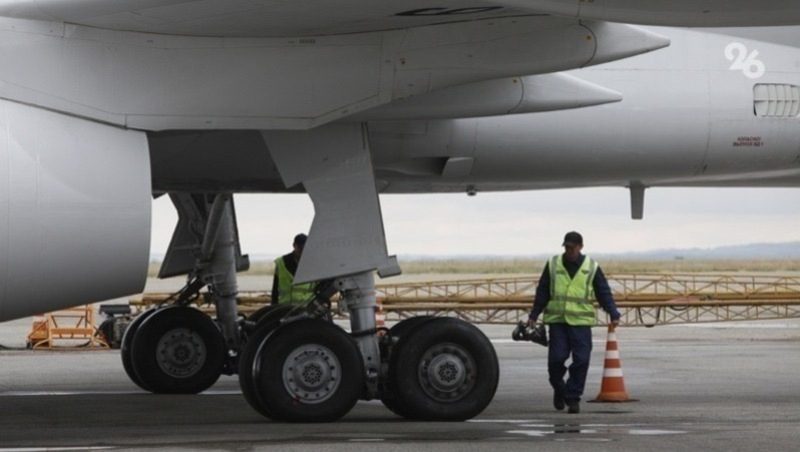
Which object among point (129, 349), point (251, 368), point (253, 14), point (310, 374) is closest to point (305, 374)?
point (310, 374)

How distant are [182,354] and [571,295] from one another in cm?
429

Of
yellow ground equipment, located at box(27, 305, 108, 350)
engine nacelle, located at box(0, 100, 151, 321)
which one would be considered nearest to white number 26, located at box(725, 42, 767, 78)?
engine nacelle, located at box(0, 100, 151, 321)

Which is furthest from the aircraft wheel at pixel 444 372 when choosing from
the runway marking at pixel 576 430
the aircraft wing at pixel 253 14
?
the aircraft wing at pixel 253 14

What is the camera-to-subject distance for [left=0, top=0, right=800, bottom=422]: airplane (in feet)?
39.4

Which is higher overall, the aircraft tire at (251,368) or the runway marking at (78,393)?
the aircraft tire at (251,368)

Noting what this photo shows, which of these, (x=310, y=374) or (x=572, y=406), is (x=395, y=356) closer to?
(x=310, y=374)

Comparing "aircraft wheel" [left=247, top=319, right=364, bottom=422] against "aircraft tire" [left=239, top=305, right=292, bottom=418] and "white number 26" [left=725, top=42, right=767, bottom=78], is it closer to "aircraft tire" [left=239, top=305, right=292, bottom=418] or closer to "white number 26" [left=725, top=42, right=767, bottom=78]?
"aircraft tire" [left=239, top=305, right=292, bottom=418]

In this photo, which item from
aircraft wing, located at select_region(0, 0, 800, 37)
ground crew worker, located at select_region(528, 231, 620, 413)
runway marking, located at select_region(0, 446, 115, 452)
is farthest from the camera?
ground crew worker, located at select_region(528, 231, 620, 413)

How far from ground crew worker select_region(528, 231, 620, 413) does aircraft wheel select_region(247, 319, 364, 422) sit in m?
2.14

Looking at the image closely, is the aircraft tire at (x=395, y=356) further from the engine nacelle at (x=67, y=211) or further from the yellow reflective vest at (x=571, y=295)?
the engine nacelle at (x=67, y=211)

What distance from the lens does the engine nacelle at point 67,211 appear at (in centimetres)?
1176

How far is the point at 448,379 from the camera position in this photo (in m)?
13.4

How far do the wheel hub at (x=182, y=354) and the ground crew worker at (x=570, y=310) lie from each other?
3747 mm

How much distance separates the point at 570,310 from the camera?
47.9 ft
